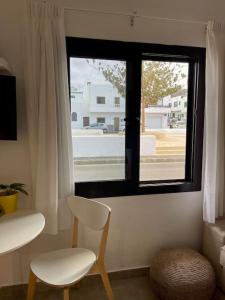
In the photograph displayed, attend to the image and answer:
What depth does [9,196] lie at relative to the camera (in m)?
1.68

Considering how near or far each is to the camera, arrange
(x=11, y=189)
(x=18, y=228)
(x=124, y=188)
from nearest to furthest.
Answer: (x=18, y=228) < (x=11, y=189) < (x=124, y=188)

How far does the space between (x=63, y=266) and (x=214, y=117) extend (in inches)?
62.5

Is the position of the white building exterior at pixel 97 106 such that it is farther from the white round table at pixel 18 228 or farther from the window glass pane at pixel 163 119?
the white round table at pixel 18 228

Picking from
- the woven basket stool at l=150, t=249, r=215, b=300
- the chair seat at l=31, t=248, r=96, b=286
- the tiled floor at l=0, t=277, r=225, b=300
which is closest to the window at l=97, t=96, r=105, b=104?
the chair seat at l=31, t=248, r=96, b=286

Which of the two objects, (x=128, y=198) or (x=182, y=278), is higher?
(x=128, y=198)

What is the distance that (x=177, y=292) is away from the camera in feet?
5.70

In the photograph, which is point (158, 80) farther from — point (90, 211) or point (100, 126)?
point (90, 211)

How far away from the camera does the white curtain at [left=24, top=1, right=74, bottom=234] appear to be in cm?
173

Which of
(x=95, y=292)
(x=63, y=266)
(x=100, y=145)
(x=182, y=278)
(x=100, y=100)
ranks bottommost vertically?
(x=95, y=292)

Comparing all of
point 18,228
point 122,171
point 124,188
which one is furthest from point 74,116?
point 18,228

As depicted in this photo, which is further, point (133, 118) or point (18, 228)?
point (133, 118)

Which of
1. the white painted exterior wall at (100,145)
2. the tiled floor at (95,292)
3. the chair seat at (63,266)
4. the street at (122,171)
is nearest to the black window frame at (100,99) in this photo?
the white painted exterior wall at (100,145)

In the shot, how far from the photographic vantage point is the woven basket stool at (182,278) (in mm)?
1745

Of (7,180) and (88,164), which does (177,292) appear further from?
(7,180)
